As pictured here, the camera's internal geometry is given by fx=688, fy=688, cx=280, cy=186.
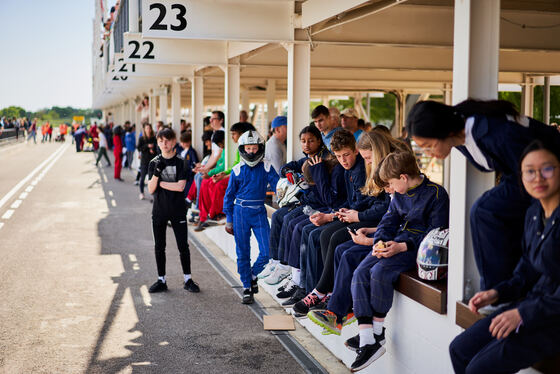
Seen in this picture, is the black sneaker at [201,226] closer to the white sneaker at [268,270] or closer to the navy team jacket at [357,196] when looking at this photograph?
the white sneaker at [268,270]

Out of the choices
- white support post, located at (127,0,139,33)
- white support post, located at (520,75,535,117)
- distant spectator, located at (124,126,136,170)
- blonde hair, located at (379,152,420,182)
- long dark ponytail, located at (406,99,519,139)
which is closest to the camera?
long dark ponytail, located at (406,99,519,139)

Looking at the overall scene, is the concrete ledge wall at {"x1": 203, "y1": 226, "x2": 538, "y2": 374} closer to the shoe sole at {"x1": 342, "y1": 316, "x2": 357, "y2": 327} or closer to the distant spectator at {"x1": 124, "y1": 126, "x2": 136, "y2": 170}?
the shoe sole at {"x1": 342, "y1": 316, "x2": 357, "y2": 327}

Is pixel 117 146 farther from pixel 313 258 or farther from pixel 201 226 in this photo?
pixel 313 258

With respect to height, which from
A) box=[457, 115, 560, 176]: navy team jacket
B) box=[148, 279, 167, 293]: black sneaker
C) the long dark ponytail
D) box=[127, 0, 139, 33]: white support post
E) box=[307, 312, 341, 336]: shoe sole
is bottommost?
box=[148, 279, 167, 293]: black sneaker

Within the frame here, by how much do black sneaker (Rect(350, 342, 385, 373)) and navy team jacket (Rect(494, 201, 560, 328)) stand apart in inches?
64.0

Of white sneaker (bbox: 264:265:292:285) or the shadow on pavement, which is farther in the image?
white sneaker (bbox: 264:265:292:285)

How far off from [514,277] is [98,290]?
611 centimetres

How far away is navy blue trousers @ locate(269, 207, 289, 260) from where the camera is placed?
7371 millimetres

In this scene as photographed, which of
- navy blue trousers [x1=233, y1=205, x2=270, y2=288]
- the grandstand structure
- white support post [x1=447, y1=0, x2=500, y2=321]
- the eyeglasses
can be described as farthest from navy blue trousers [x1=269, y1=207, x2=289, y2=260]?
the eyeglasses

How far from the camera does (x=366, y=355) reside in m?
4.79

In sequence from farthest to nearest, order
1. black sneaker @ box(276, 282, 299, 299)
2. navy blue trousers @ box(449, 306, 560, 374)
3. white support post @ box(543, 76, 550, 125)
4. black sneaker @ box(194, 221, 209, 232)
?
white support post @ box(543, 76, 550, 125)
black sneaker @ box(194, 221, 209, 232)
black sneaker @ box(276, 282, 299, 299)
navy blue trousers @ box(449, 306, 560, 374)

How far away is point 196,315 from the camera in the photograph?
7410 millimetres

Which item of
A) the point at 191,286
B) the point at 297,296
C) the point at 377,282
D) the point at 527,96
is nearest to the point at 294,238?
the point at 297,296

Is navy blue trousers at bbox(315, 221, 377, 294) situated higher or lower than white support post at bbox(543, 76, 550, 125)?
lower
